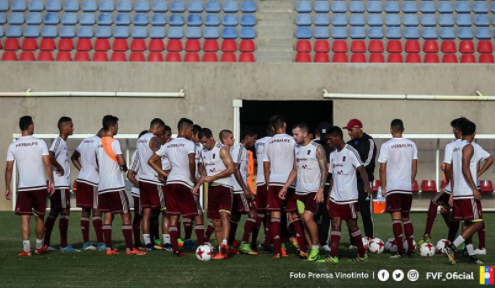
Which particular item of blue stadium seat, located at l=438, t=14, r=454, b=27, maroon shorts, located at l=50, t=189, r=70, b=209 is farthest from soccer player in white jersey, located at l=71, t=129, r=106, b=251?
blue stadium seat, located at l=438, t=14, r=454, b=27

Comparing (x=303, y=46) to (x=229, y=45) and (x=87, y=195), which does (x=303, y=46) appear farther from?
(x=87, y=195)

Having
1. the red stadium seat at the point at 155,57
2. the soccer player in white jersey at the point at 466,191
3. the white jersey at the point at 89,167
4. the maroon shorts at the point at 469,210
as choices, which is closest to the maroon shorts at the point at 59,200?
the white jersey at the point at 89,167

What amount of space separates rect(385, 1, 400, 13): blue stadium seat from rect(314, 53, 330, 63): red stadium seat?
2.60m

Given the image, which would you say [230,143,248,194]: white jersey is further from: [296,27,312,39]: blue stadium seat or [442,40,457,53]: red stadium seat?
[442,40,457,53]: red stadium seat

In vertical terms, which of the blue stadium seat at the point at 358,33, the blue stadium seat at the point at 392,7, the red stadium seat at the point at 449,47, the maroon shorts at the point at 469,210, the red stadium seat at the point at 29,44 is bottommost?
the maroon shorts at the point at 469,210

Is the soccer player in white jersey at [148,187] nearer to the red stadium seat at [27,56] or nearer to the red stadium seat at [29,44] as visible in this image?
the red stadium seat at [27,56]

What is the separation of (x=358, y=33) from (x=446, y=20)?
2.62 metres

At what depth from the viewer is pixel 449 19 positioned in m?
25.4

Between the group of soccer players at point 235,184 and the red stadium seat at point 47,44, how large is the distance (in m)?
11.4

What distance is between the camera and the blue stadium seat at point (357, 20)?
993 inches

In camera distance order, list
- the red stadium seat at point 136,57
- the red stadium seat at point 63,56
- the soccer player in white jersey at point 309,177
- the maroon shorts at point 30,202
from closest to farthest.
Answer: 1. the soccer player in white jersey at point 309,177
2. the maroon shorts at point 30,202
3. the red stadium seat at point 136,57
4. the red stadium seat at point 63,56

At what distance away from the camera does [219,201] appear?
1304 cm

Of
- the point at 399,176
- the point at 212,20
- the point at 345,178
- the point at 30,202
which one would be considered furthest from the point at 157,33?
the point at 345,178

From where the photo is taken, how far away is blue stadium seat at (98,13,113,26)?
2527 cm
